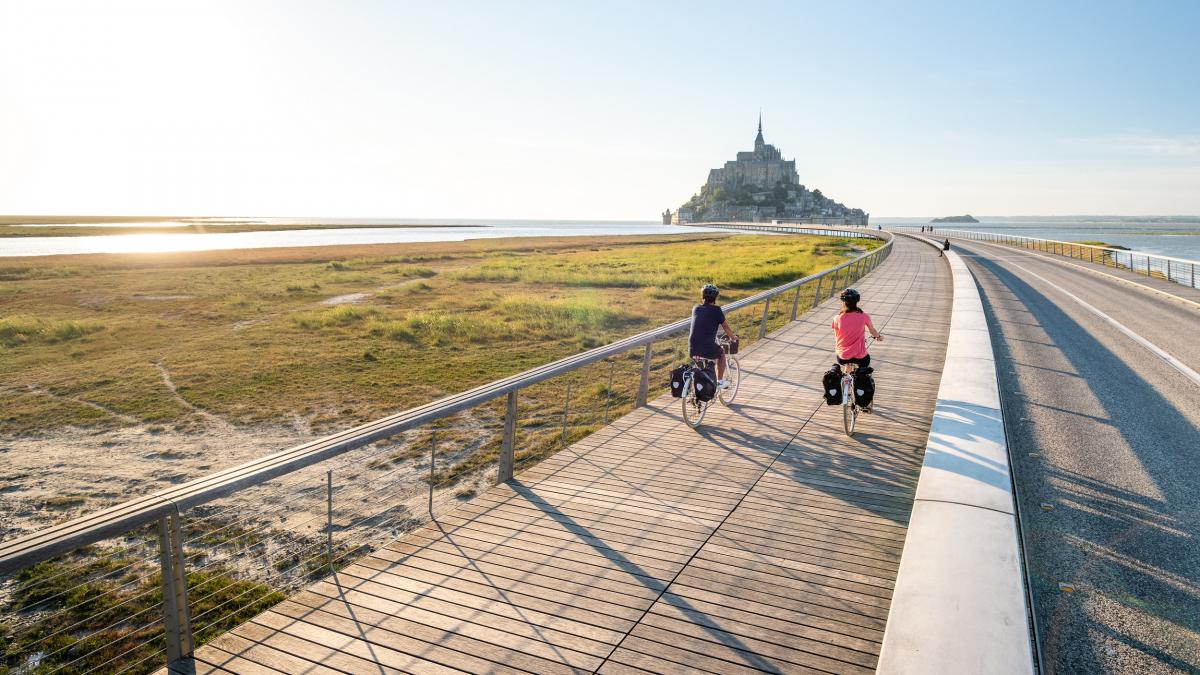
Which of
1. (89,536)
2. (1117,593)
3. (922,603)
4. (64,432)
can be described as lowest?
(64,432)

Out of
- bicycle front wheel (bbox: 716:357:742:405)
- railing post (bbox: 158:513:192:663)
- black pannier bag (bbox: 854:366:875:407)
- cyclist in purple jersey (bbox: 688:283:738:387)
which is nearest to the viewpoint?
railing post (bbox: 158:513:192:663)

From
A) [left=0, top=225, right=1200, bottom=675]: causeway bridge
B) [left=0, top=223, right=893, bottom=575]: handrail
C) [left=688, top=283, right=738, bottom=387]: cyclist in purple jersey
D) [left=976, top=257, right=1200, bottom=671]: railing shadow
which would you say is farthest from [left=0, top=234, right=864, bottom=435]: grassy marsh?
[left=976, top=257, right=1200, bottom=671]: railing shadow

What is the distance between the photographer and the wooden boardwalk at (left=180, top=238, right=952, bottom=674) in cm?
403

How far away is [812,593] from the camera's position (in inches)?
185

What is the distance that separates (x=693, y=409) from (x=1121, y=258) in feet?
151

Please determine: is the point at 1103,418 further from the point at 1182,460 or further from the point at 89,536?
the point at 89,536

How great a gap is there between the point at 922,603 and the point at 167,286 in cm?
4136

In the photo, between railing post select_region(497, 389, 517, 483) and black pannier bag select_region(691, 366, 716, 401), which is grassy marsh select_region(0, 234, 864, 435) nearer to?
railing post select_region(497, 389, 517, 483)

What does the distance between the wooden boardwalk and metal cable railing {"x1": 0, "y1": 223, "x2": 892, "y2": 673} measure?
1.67 feet

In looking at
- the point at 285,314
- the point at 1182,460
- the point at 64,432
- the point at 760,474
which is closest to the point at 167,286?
the point at 285,314

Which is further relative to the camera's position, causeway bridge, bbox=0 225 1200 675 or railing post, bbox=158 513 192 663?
Result: causeway bridge, bbox=0 225 1200 675

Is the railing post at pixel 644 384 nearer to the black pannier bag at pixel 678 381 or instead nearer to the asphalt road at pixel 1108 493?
the black pannier bag at pixel 678 381

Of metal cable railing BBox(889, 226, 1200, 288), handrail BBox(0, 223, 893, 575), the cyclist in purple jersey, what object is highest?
metal cable railing BBox(889, 226, 1200, 288)

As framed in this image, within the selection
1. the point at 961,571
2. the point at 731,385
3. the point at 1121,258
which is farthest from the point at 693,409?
the point at 1121,258
